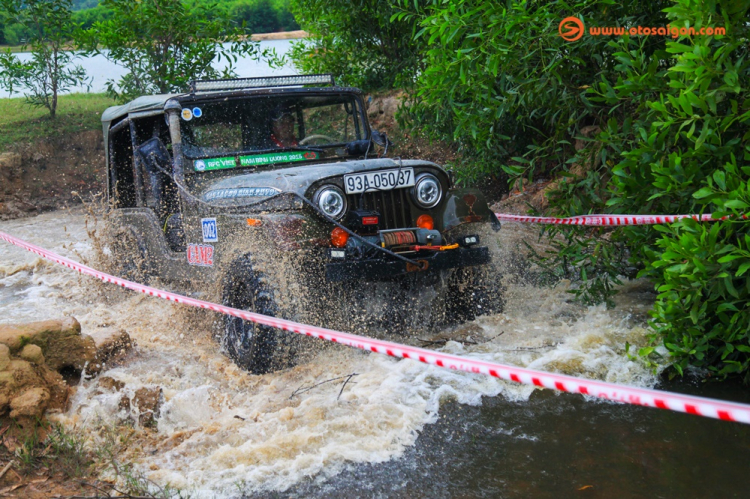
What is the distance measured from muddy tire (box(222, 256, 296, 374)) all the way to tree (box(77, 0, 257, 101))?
374 inches

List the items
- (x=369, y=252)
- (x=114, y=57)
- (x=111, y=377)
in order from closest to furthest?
(x=111, y=377) < (x=369, y=252) < (x=114, y=57)

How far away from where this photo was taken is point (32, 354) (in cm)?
405

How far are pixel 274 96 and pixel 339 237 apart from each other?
65.4 inches

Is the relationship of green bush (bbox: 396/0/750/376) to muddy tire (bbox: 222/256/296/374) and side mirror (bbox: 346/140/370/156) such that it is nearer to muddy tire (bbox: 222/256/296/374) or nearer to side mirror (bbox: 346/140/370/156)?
side mirror (bbox: 346/140/370/156)

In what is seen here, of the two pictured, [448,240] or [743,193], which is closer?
[743,193]

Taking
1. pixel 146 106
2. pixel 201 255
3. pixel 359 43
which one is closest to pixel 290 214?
pixel 201 255

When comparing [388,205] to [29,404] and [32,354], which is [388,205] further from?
[29,404]

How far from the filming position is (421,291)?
5.29 metres

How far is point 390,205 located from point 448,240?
547 millimetres

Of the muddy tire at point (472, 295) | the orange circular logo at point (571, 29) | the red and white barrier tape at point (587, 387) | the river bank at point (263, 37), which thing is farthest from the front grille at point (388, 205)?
the river bank at point (263, 37)

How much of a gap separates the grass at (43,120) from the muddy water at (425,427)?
11.0m

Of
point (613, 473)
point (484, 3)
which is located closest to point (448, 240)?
point (484, 3)

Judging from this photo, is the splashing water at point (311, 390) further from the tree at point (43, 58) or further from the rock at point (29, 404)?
the tree at point (43, 58)

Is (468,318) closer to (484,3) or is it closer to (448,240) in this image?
(448,240)
